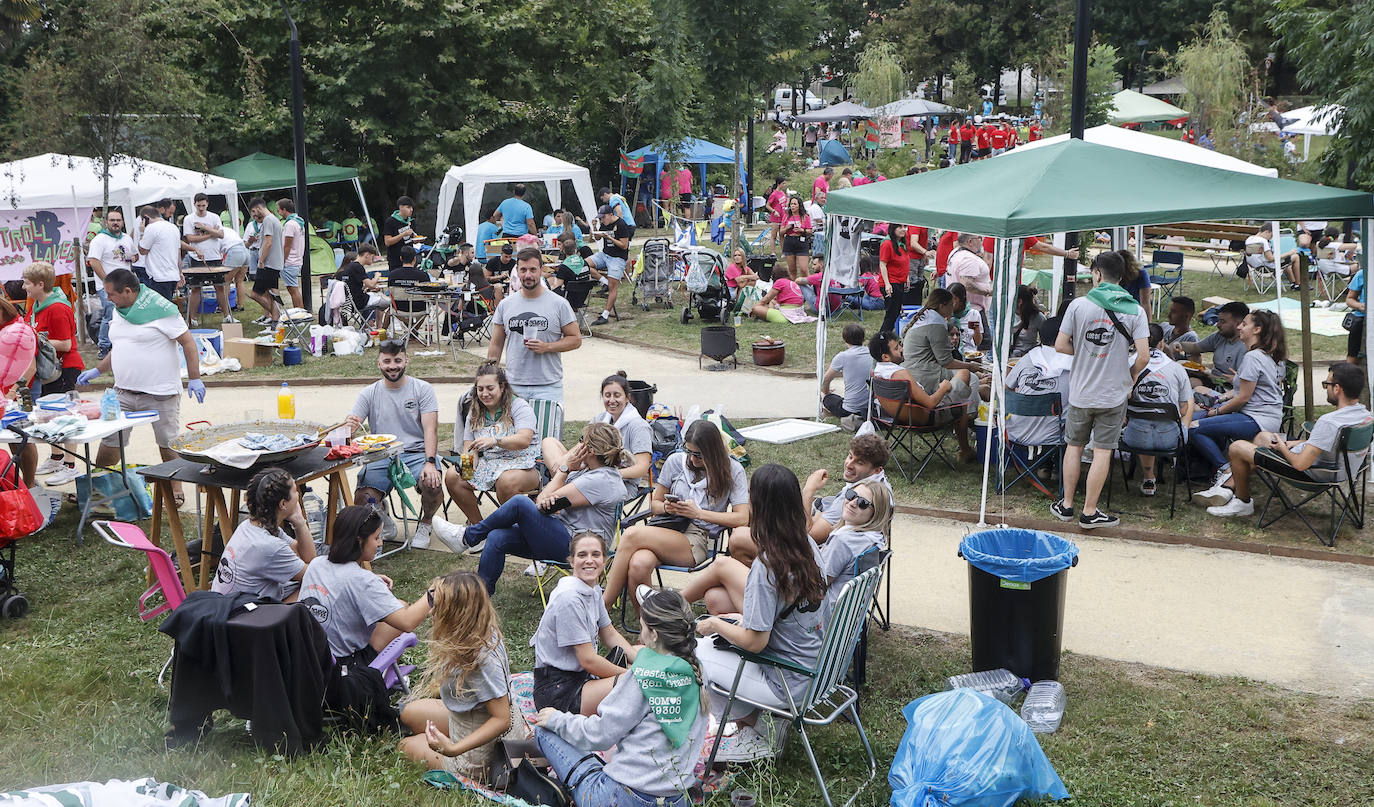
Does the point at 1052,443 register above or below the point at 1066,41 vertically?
below

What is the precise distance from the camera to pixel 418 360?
45.3 ft

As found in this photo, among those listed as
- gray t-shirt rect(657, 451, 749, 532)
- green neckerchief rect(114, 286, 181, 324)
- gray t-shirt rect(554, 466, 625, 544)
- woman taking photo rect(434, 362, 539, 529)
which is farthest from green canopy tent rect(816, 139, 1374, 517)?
green neckerchief rect(114, 286, 181, 324)

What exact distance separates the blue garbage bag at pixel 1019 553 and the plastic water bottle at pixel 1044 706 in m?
0.52

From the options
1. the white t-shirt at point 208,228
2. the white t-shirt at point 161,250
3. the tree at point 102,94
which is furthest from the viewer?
the white t-shirt at point 208,228

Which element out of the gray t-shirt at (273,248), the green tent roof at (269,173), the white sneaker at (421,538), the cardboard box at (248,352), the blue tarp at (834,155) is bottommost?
the white sneaker at (421,538)

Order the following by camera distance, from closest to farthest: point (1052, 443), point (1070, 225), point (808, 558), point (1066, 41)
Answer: point (808, 558)
point (1070, 225)
point (1052, 443)
point (1066, 41)

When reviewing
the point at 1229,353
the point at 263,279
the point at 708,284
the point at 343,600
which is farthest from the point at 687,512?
the point at 263,279

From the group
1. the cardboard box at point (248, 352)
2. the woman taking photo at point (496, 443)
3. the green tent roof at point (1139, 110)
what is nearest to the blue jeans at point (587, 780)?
the woman taking photo at point (496, 443)

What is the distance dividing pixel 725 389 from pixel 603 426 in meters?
5.82

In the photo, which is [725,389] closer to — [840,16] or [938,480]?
[938,480]

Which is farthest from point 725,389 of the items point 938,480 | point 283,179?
point 283,179

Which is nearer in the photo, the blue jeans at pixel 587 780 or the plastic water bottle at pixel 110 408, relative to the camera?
the blue jeans at pixel 587 780

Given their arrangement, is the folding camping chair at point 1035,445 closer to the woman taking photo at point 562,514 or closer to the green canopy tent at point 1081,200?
the green canopy tent at point 1081,200

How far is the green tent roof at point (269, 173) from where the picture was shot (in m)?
22.6
